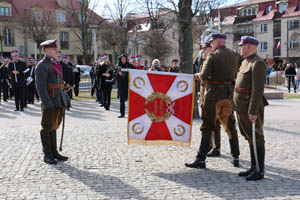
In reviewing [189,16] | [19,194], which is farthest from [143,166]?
[189,16]

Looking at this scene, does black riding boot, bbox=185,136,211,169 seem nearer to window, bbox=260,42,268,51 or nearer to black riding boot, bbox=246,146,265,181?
black riding boot, bbox=246,146,265,181

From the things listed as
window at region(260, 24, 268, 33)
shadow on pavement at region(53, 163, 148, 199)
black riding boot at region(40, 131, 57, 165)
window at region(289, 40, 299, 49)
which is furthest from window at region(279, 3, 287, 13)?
shadow on pavement at region(53, 163, 148, 199)

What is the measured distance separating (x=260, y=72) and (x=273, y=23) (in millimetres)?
57636

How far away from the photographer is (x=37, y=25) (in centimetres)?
4400

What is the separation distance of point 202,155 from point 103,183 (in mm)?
1679

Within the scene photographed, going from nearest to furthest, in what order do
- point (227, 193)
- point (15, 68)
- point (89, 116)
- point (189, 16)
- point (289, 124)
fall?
1. point (227, 193)
2. point (289, 124)
3. point (189, 16)
4. point (89, 116)
5. point (15, 68)

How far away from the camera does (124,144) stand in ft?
26.2

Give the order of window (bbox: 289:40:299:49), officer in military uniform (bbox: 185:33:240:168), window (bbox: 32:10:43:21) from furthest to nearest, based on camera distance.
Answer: window (bbox: 289:40:299:49), window (bbox: 32:10:43:21), officer in military uniform (bbox: 185:33:240:168)

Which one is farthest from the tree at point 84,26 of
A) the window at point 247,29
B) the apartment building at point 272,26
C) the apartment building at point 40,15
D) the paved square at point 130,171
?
the paved square at point 130,171

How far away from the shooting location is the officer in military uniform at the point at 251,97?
5.22 meters

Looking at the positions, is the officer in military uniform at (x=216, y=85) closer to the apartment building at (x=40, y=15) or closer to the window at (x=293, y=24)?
the apartment building at (x=40, y=15)

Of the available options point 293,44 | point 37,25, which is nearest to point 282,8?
point 293,44

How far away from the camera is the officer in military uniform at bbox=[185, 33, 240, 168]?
581cm

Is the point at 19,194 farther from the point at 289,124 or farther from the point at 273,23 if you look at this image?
the point at 273,23
